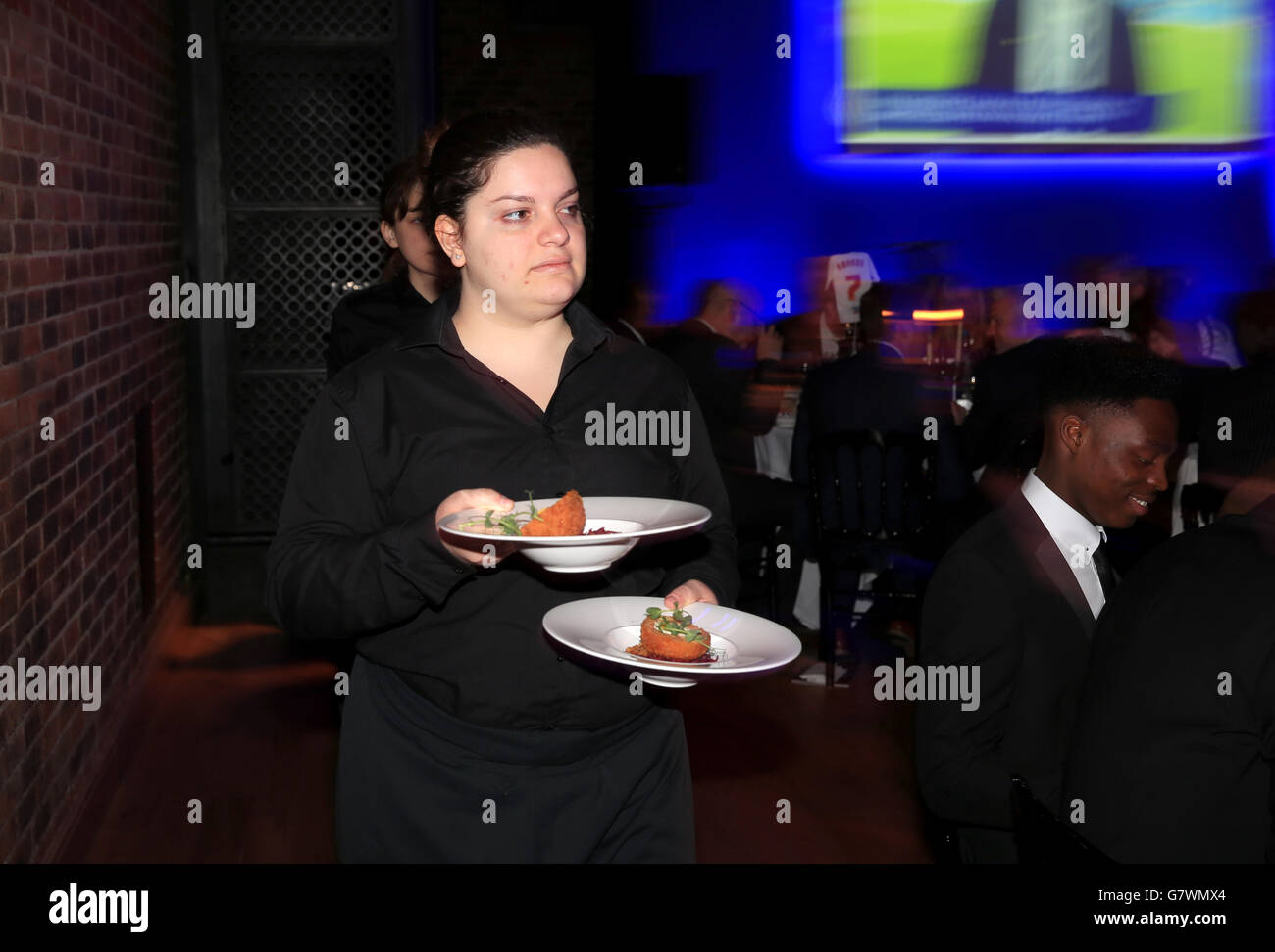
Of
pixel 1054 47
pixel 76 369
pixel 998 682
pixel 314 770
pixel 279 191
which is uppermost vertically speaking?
pixel 1054 47

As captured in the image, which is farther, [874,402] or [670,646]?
[874,402]

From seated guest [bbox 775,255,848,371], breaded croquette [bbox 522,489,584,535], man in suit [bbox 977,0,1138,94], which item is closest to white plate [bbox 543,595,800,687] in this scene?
breaded croquette [bbox 522,489,584,535]

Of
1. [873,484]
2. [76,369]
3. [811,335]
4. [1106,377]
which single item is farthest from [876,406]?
[1106,377]

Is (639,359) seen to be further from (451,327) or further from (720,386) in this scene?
(720,386)

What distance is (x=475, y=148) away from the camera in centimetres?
Answer: 164

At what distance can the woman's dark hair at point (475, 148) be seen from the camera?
163 centimetres

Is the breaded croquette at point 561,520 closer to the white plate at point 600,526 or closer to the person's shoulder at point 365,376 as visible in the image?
the white plate at point 600,526

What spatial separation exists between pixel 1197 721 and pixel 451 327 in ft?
3.20

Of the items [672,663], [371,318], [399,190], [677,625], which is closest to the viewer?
[672,663]

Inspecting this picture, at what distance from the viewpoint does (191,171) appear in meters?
5.32

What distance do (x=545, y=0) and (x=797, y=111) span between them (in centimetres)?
178

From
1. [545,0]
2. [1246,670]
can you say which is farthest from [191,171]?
[1246,670]

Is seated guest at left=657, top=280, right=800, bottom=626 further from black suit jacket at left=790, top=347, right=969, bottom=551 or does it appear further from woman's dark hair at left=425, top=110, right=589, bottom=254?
woman's dark hair at left=425, top=110, right=589, bottom=254
